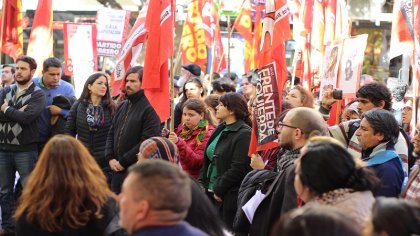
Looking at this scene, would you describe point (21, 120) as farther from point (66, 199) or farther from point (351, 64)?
point (66, 199)

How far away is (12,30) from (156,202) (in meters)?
10.0

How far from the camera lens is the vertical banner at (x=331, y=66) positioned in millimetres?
10562

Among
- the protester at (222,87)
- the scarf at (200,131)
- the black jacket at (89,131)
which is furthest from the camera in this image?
the protester at (222,87)

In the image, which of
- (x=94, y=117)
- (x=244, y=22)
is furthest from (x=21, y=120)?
(x=244, y=22)

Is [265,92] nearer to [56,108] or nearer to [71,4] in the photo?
[56,108]

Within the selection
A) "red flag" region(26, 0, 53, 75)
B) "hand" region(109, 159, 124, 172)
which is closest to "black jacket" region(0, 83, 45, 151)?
"hand" region(109, 159, 124, 172)

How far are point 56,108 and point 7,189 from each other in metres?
1.11

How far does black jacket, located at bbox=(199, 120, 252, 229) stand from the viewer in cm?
754

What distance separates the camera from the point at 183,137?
29.0 ft

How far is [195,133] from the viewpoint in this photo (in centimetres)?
876

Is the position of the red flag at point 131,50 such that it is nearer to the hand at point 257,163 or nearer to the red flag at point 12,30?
the red flag at point 12,30

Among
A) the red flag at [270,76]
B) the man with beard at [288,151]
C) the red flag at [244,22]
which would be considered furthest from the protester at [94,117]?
the red flag at [244,22]

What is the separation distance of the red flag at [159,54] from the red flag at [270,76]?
1207 mm

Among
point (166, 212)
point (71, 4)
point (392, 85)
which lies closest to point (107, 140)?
point (392, 85)
